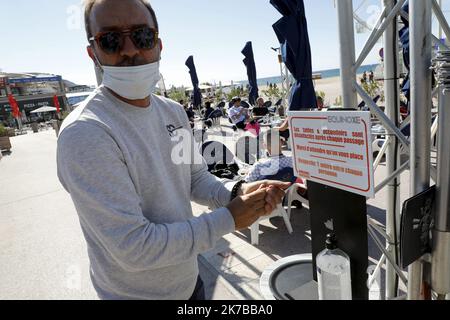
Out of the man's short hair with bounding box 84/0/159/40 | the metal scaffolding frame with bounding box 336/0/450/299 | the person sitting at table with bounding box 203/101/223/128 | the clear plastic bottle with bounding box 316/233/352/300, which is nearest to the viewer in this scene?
the metal scaffolding frame with bounding box 336/0/450/299

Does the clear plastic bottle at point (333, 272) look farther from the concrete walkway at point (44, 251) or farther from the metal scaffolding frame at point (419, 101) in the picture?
the concrete walkway at point (44, 251)

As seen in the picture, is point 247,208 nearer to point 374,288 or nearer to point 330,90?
point 374,288

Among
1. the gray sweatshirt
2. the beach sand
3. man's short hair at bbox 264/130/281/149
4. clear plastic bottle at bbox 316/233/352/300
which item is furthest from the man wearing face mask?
man's short hair at bbox 264/130/281/149

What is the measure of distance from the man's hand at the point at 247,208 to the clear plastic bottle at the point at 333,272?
0.41 metres

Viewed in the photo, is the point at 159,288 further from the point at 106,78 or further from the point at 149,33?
the point at 149,33

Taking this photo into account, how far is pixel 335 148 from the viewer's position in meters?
1.27

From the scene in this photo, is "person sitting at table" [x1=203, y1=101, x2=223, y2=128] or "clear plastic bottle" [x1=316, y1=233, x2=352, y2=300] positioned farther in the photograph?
"person sitting at table" [x1=203, y1=101, x2=223, y2=128]

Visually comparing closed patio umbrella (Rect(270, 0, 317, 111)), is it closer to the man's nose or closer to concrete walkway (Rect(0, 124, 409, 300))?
concrete walkway (Rect(0, 124, 409, 300))

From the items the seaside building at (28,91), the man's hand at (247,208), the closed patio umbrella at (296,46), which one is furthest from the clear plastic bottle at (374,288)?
the seaside building at (28,91)

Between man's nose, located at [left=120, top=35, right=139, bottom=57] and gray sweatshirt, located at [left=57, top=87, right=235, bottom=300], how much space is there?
0.18 metres

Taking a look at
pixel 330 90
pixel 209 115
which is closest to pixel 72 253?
pixel 209 115

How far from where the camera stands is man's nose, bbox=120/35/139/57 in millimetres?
1238

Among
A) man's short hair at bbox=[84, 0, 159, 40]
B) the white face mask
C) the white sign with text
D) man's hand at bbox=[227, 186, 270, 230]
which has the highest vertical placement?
man's short hair at bbox=[84, 0, 159, 40]

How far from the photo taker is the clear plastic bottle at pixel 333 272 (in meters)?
1.42
